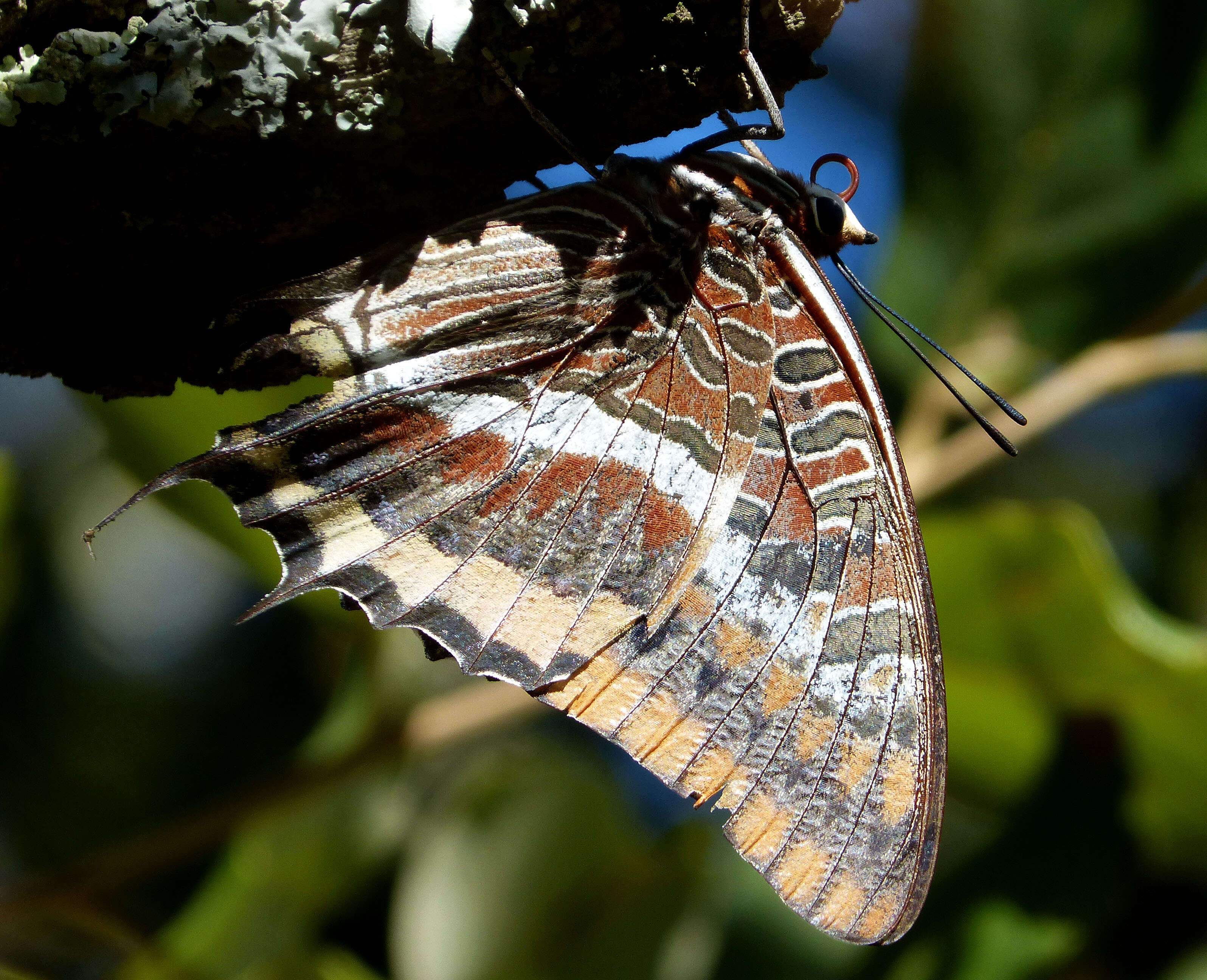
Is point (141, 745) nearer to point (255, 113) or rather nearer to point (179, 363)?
point (179, 363)

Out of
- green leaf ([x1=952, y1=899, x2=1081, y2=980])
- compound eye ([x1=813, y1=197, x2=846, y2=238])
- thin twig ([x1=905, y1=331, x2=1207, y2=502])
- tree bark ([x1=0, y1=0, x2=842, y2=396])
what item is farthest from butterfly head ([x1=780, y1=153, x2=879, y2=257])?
green leaf ([x1=952, y1=899, x2=1081, y2=980])

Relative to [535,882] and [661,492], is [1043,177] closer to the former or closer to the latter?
[661,492]

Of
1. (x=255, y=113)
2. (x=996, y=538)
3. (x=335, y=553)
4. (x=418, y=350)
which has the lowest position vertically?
(x=996, y=538)

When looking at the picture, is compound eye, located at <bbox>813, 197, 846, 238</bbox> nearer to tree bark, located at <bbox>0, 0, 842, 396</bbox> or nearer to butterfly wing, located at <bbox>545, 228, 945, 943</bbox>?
butterfly wing, located at <bbox>545, 228, 945, 943</bbox>


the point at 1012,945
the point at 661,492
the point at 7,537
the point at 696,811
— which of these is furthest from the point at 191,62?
the point at 696,811

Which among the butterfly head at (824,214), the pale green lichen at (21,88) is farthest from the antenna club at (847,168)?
the pale green lichen at (21,88)

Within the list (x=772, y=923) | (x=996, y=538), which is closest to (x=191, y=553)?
(x=772, y=923)
